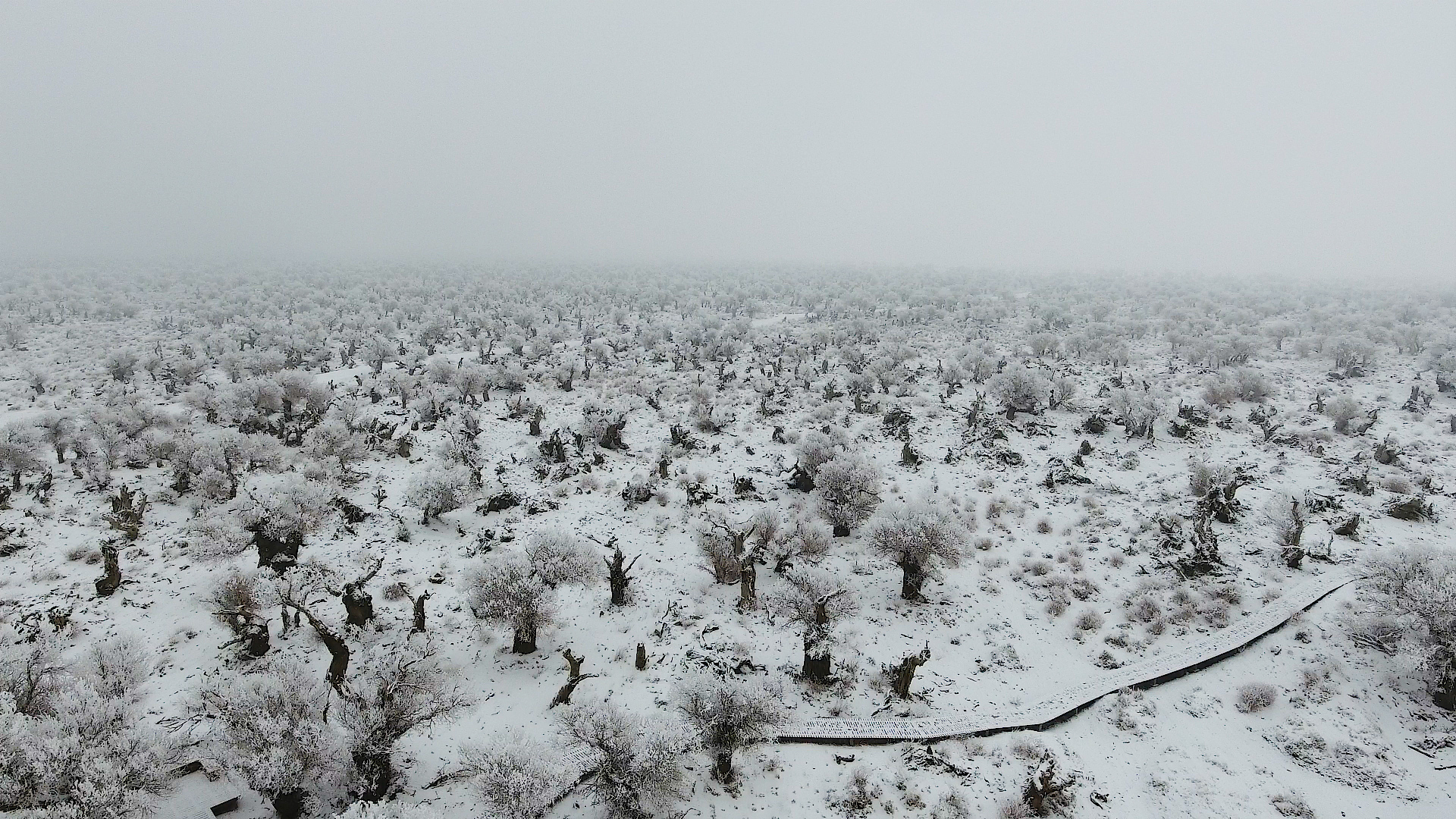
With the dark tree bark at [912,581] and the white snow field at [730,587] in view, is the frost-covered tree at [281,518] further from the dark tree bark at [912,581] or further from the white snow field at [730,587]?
the dark tree bark at [912,581]

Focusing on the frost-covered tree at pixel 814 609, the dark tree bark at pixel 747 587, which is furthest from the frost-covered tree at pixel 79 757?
the frost-covered tree at pixel 814 609

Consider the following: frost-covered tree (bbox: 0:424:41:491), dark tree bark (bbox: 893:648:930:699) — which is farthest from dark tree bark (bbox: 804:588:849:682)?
frost-covered tree (bbox: 0:424:41:491)

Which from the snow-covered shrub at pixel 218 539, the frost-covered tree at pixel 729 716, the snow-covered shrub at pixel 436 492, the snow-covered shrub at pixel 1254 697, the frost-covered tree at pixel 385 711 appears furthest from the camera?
the snow-covered shrub at pixel 436 492

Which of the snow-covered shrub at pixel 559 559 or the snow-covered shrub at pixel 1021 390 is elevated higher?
the snow-covered shrub at pixel 1021 390

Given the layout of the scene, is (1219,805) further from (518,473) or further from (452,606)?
(518,473)

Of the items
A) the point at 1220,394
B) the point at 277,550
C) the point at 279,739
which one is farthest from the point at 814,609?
the point at 1220,394

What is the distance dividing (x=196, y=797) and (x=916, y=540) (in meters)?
18.4

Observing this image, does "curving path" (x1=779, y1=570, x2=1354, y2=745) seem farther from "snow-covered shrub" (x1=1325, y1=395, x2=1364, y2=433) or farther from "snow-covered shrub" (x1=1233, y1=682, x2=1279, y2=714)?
"snow-covered shrub" (x1=1325, y1=395, x2=1364, y2=433)

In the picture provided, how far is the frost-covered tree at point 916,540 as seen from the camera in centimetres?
1947

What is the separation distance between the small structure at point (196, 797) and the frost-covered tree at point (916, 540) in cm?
1711

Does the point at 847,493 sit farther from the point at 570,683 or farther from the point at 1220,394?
the point at 1220,394

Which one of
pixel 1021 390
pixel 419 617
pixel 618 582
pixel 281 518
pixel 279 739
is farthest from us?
pixel 1021 390

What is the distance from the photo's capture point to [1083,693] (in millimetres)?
16266

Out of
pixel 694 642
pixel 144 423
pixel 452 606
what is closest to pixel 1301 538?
pixel 694 642
